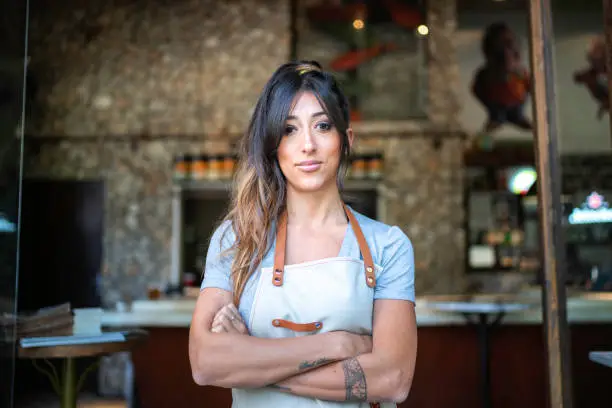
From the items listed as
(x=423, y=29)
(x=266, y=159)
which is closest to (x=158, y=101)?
(x=423, y=29)

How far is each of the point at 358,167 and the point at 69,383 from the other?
4666mm

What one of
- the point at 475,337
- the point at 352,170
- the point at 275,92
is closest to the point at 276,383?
the point at 275,92

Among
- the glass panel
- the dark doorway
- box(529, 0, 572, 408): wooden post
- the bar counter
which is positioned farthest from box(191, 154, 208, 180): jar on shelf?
box(529, 0, 572, 408): wooden post

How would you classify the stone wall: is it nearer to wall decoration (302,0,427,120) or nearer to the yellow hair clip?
wall decoration (302,0,427,120)

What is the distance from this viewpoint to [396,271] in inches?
54.9

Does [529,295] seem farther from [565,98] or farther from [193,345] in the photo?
[193,345]

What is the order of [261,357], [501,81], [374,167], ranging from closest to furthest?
1. [261,357]
2. [374,167]
3. [501,81]

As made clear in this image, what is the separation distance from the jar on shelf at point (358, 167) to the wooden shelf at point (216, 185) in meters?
0.10

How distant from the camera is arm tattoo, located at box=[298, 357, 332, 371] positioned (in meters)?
1.25

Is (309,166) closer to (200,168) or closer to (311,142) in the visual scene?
(311,142)

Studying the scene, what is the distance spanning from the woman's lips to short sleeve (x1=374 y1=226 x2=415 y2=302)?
0.81 feet

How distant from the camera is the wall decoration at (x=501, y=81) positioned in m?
7.37

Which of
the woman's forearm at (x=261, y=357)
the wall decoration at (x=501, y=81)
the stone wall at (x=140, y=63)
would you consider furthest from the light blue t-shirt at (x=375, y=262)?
the wall decoration at (x=501, y=81)

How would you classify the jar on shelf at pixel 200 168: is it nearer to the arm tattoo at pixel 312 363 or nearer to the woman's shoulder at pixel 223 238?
the woman's shoulder at pixel 223 238
